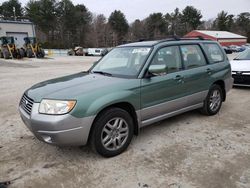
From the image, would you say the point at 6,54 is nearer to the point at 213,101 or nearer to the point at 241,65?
the point at 241,65

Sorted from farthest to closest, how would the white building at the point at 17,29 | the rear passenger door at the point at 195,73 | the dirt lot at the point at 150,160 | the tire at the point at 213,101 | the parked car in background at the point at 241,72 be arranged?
the white building at the point at 17,29
the parked car in background at the point at 241,72
the tire at the point at 213,101
the rear passenger door at the point at 195,73
the dirt lot at the point at 150,160

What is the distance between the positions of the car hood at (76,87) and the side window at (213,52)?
2.41 meters

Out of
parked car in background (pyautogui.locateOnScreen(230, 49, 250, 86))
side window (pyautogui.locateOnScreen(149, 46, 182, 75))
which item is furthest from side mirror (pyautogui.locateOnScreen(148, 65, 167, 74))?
parked car in background (pyautogui.locateOnScreen(230, 49, 250, 86))

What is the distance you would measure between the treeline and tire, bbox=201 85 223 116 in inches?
1912

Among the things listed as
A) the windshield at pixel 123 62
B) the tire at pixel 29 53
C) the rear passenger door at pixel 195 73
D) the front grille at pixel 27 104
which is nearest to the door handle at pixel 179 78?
the rear passenger door at pixel 195 73

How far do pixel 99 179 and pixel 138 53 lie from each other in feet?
7.27

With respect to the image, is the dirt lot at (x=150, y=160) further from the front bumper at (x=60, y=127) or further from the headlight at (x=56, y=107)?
the headlight at (x=56, y=107)

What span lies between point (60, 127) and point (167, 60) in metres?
2.24

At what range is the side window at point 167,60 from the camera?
4047mm

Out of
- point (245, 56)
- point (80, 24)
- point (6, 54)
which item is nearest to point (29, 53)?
point (6, 54)

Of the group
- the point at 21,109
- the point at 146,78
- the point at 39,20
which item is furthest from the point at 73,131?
the point at 39,20

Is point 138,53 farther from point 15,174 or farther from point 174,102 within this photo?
point 15,174

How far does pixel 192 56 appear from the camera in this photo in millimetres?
4844

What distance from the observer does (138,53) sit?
14.0 ft
